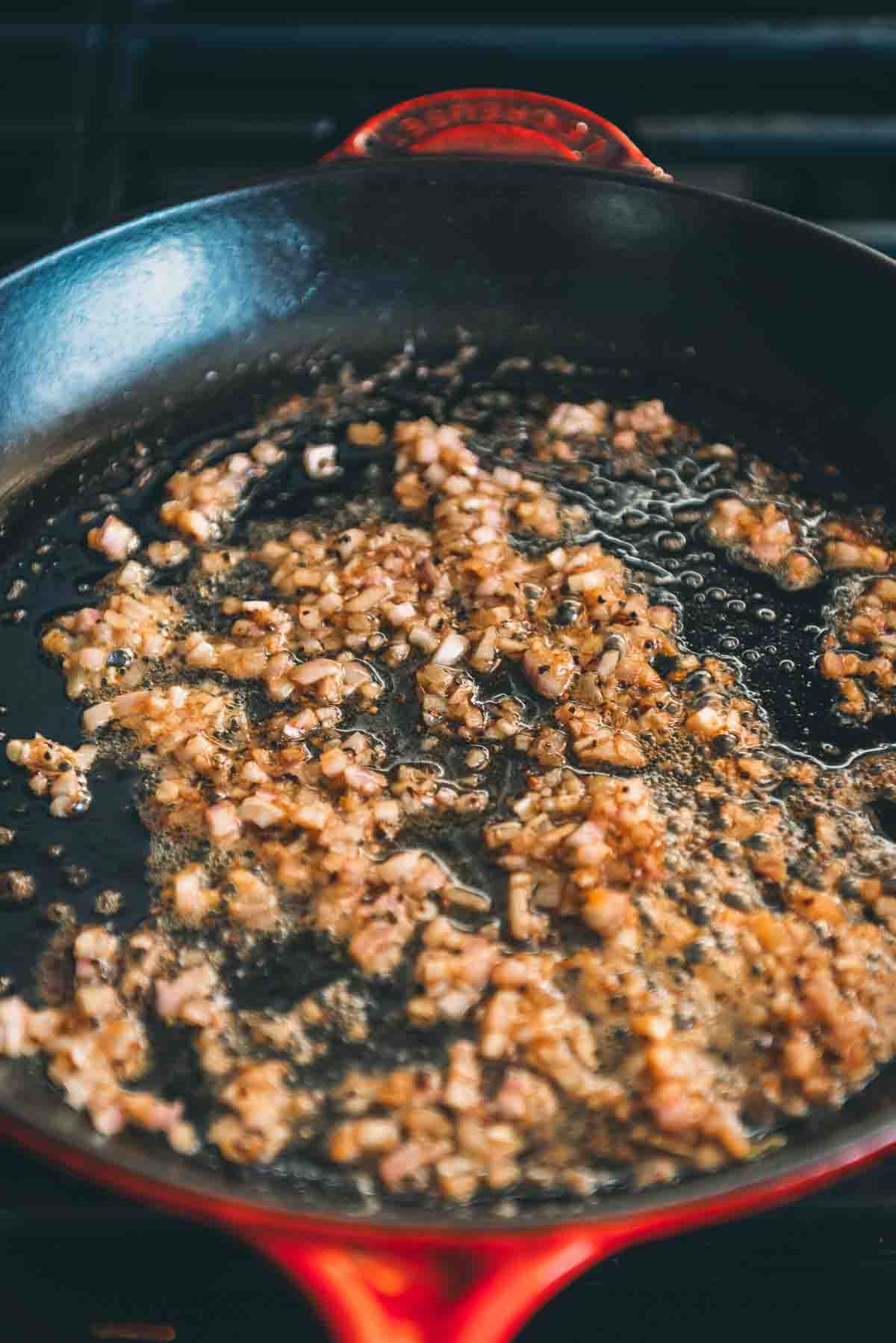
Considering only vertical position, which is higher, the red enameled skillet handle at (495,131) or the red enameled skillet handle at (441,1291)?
the red enameled skillet handle at (495,131)

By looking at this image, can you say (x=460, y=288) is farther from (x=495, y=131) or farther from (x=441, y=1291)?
(x=441, y=1291)

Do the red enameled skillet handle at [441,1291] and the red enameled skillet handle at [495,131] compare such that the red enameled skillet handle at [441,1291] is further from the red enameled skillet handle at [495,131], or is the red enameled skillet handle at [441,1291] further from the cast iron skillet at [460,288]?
the red enameled skillet handle at [495,131]

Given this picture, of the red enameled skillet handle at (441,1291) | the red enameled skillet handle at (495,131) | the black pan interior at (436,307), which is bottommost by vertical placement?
the red enameled skillet handle at (441,1291)

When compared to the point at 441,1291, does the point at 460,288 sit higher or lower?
higher

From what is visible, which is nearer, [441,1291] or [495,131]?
[441,1291]

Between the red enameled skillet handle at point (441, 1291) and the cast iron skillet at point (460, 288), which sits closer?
the red enameled skillet handle at point (441, 1291)

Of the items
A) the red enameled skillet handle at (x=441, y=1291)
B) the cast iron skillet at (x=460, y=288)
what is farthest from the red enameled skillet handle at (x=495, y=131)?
the red enameled skillet handle at (x=441, y=1291)

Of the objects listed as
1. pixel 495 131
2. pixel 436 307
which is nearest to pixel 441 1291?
pixel 436 307
